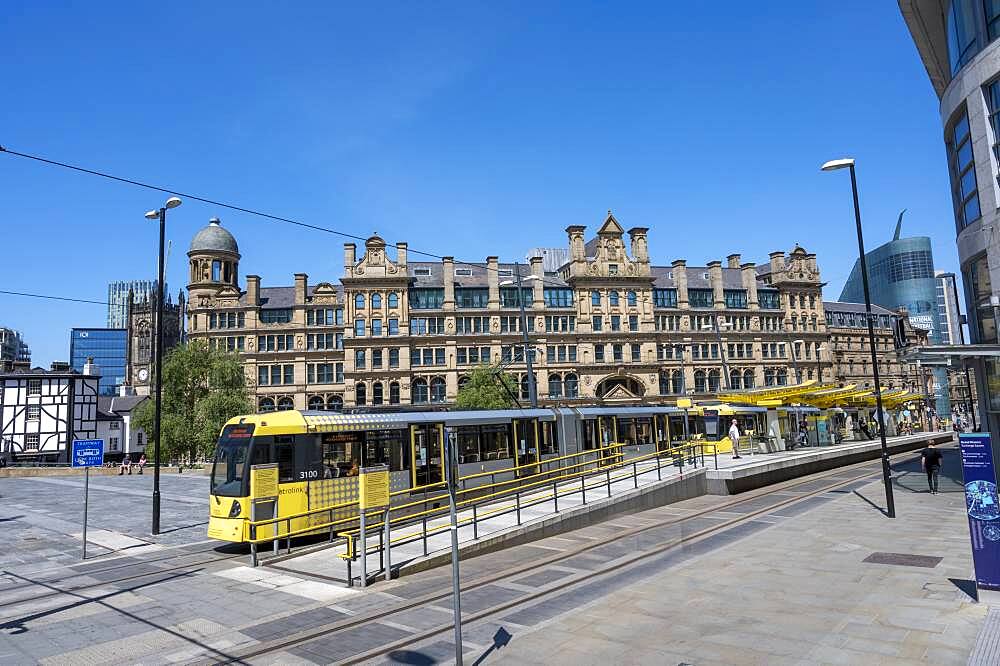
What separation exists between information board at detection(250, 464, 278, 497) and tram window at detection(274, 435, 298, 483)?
18cm

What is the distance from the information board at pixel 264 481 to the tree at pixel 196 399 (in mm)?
35051

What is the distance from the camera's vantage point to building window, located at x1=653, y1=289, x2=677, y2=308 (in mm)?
76875

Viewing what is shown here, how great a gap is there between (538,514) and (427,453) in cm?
413

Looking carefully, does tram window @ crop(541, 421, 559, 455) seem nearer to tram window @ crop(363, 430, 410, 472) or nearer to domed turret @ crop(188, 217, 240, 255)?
tram window @ crop(363, 430, 410, 472)

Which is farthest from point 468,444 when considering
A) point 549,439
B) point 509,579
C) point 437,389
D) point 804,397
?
point 437,389

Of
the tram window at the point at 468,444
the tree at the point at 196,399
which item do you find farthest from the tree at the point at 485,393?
the tram window at the point at 468,444

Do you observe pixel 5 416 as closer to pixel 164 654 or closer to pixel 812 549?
pixel 164 654

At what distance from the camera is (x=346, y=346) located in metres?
65.8

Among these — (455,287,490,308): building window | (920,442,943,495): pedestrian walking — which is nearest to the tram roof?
(920,442,943,495): pedestrian walking

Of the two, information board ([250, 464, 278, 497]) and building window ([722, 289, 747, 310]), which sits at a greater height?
building window ([722, 289, 747, 310])

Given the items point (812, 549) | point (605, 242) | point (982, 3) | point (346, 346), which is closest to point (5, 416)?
point (346, 346)

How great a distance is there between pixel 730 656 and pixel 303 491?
12514 mm

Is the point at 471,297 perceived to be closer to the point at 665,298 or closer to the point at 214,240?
the point at 665,298

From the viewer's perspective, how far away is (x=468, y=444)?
75.2 ft
